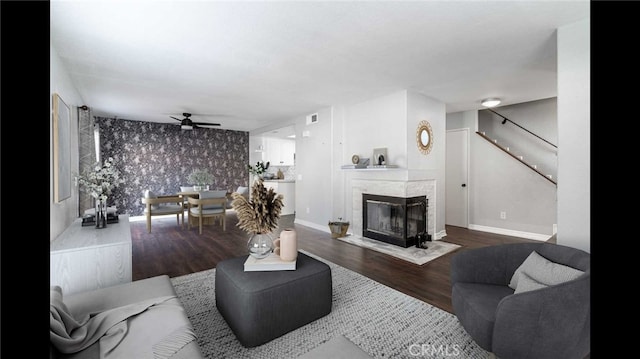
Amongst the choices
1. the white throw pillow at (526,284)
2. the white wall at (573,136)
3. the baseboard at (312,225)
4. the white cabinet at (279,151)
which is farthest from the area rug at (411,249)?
the white cabinet at (279,151)

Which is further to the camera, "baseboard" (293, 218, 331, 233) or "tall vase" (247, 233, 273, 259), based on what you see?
"baseboard" (293, 218, 331, 233)

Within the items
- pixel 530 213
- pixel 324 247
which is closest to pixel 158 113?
pixel 324 247

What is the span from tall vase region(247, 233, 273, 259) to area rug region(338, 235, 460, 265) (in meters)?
1.97

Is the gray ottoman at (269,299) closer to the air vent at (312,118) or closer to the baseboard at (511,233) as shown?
the air vent at (312,118)

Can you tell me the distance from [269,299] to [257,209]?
63 centimetres

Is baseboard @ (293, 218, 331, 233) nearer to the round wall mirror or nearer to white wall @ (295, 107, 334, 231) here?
white wall @ (295, 107, 334, 231)

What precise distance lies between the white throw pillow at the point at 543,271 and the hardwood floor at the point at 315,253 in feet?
2.18

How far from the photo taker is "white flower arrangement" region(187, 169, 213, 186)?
6.91 m

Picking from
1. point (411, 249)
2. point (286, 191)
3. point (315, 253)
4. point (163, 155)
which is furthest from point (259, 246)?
point (163, 155)

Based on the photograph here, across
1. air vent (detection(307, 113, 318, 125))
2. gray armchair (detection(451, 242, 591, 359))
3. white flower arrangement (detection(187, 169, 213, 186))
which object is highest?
air vent (detection(307, 113, 318, 125))

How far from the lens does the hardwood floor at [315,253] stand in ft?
9.28
